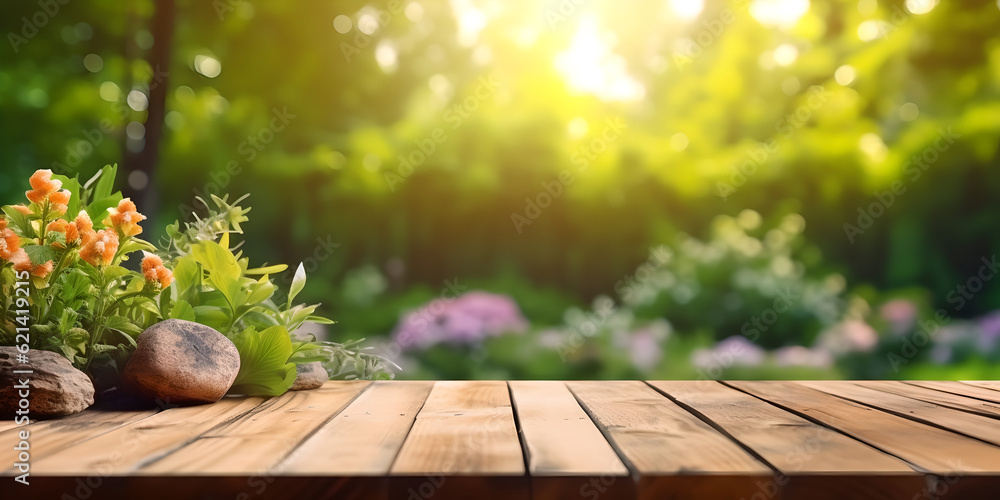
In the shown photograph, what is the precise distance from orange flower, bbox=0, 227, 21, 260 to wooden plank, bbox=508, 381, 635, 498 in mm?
1114

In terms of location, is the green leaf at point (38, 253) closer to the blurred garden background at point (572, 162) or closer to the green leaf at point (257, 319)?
the green leaf at point (257, 319)

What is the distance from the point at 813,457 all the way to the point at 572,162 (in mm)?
4341

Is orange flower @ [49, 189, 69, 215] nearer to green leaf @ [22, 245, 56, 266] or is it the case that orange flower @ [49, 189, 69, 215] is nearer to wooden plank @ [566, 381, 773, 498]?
green leaf @ [22, 245, 56, 266]

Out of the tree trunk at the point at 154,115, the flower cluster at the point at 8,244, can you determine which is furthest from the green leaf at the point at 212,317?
the tree trunk at the point at 154,115

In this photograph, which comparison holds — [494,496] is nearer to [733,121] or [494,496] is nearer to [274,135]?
[274,135]

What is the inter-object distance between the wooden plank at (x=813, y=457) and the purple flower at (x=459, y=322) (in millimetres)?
3278

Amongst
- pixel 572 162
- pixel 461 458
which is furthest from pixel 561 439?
pixel 572 162

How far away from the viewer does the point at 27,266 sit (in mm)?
1513

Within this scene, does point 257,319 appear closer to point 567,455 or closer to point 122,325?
point 122,325

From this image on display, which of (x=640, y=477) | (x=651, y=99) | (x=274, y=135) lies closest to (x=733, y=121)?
(x=651, y=99)

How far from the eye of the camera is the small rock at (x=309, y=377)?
1.93m

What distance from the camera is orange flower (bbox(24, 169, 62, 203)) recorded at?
4.93 ft

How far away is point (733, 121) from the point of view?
580 cm

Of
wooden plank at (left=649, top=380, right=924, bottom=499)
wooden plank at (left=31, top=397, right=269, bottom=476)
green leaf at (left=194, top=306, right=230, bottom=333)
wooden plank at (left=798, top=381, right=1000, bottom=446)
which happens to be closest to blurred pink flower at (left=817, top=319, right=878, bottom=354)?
wooden plank at (left=798, top=381, right=1000, bottom=446)
